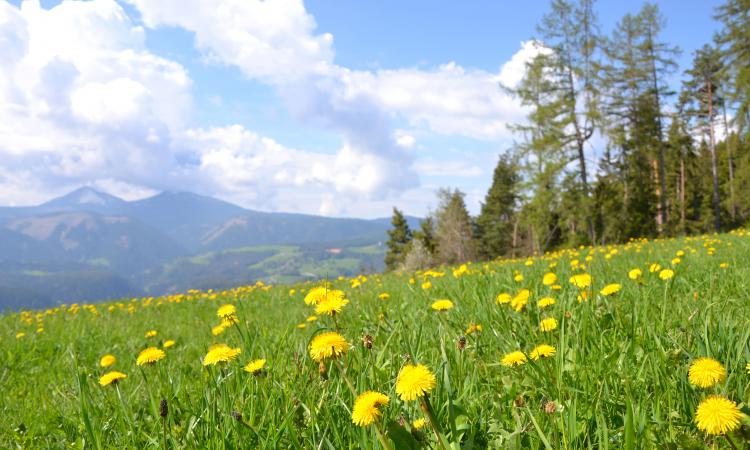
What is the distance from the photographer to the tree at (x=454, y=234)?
51188mm

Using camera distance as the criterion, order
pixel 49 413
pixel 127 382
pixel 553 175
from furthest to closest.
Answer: pixel 553 175, pixel 127 382, pixel 49 413

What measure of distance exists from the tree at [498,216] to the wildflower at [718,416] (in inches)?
2201

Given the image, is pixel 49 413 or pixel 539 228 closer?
pixel 49 413

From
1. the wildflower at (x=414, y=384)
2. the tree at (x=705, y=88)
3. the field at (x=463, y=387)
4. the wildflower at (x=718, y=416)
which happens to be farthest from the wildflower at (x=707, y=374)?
the tree at (x=705, y=88)

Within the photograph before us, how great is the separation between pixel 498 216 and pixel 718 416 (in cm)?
5894

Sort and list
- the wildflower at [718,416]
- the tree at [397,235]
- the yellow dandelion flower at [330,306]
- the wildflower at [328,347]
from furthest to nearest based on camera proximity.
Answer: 1. the tree at [397,235]
2. the yellow dandelion flower at [330,306]
3. the wildflower at [328,347]
4. the wildflower at [718,416]

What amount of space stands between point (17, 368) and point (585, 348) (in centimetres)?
541

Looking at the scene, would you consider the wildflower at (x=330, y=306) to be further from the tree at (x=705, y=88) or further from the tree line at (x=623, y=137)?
the tree at (x=705, y=88)

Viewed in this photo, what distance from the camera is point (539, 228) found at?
26.9 metres

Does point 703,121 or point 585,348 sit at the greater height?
point 703,121

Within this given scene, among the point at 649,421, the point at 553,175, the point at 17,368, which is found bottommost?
the point at 17,368

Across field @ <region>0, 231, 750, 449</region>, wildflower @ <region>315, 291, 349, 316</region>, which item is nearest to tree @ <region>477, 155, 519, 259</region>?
field @ <region>0, 231, 750, 449</region>

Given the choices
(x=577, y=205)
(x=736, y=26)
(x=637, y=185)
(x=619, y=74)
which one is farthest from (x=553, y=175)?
(x=637, y=185)

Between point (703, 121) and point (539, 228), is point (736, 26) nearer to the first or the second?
point (703, 121)
